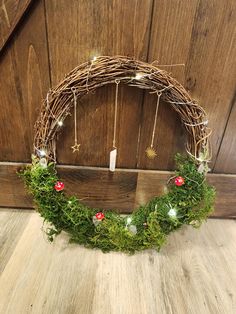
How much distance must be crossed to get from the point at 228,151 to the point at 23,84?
31.9 inches

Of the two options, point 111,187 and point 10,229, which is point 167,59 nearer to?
point 111,187

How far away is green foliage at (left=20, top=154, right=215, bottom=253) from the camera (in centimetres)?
85

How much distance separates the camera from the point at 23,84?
0.88 meters

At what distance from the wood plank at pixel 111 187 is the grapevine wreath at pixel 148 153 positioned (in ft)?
0.37

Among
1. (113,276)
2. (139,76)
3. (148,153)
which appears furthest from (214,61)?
(113,276)

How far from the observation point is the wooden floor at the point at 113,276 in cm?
78

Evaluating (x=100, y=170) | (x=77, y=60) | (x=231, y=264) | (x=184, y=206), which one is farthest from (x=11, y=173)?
(x=231, y=264)

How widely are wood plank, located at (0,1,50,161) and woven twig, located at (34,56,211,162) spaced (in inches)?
4.0

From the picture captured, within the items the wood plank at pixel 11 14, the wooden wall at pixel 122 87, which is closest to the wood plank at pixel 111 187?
the wooden wall at pixel 122 87

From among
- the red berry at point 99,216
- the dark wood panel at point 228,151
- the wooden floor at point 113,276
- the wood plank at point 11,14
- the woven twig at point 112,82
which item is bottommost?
the wooden floor at point 113,276

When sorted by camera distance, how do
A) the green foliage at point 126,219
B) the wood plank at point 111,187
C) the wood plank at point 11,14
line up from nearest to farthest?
1. the wood plank at point 11,14
2. the green foliage at point 126,219
3. the wood plank at point 111,187

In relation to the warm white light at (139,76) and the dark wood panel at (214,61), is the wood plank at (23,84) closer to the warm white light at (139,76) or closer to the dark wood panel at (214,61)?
the warm white light at (139,76)

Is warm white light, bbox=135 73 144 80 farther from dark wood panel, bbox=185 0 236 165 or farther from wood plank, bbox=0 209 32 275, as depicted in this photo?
wood plank, bbox=0 209 32 275

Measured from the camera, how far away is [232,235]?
3.51ft
